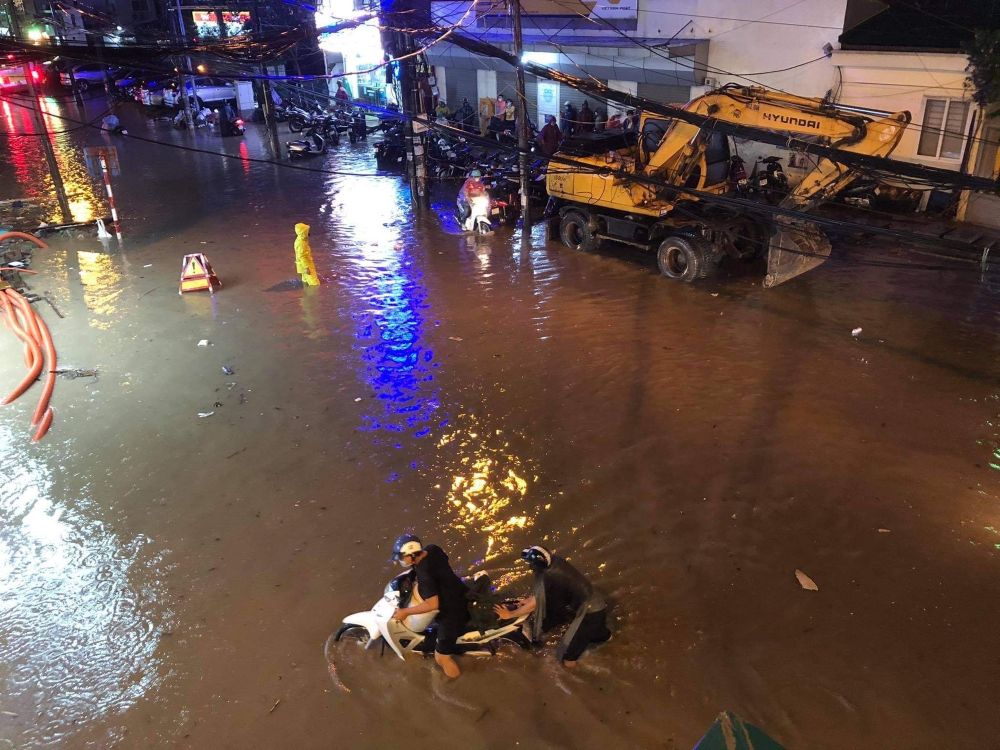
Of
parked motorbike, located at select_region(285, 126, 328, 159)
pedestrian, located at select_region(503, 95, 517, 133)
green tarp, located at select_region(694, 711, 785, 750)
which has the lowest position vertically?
parked motorbike, located at select_region(285, 126, 328, 159)

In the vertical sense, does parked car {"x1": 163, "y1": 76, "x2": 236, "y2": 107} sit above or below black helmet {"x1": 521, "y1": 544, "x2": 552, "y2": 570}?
above

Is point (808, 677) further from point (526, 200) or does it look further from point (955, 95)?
point (955, 95)

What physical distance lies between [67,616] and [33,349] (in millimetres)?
6426

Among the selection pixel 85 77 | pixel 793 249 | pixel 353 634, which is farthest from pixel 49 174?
pixel 85 77

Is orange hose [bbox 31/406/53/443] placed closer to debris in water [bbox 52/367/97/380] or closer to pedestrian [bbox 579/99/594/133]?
debris in water [bbox 52/367/97/380]

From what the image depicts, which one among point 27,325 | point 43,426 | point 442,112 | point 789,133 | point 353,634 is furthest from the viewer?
point 442,112

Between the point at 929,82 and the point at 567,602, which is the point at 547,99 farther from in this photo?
the point at 567,602

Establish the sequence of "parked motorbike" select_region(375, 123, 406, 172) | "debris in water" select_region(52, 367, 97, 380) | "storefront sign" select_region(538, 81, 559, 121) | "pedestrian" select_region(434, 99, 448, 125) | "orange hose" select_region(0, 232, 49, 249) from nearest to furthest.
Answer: "debris in water" select_region(52, 367, 97, 380) < "orange hose" select_region(0, 232, 49, 249) < "parked motorbike" select_region(375, 123, 406, 172) < "storefront sign" select_region(538, 81, 559, 121) < "pedestrian" select_region(434, 99, 448, 125)

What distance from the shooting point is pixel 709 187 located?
13.4 m

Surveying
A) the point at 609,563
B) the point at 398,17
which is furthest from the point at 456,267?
the point at 609,563

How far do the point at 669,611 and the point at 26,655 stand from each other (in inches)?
210

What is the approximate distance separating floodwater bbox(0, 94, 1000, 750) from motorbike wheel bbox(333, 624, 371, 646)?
150mm

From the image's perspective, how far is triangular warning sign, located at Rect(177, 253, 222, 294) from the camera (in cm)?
1340

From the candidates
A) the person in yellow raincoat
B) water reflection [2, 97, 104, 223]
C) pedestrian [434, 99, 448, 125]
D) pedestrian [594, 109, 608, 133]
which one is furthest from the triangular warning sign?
pedestrian [434, 99, 448, 125]
